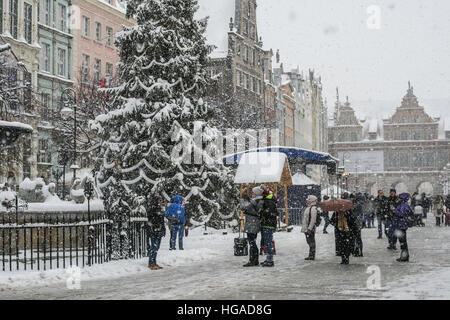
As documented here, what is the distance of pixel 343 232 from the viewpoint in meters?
15.2

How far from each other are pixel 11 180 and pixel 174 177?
40.8 feet

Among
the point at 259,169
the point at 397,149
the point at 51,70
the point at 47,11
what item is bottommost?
the point at 259,169

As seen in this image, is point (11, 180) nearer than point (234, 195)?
No

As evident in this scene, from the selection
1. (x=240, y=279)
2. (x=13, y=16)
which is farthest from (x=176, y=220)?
(x=13, y=16)

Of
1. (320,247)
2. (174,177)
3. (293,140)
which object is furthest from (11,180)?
(293,140)

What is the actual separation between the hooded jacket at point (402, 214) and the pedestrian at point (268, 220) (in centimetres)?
280

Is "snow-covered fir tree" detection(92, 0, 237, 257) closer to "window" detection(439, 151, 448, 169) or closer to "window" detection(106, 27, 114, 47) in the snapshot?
"window" detection(106, 27, 114, 47)

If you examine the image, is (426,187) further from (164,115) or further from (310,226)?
(310,226)

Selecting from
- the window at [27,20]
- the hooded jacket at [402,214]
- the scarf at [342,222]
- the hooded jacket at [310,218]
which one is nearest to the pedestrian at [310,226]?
the hooded jacket at [310,218]

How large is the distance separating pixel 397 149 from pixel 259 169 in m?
73.3

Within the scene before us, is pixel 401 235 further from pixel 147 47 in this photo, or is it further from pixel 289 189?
pixel 289 189

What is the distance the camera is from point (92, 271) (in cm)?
1358
